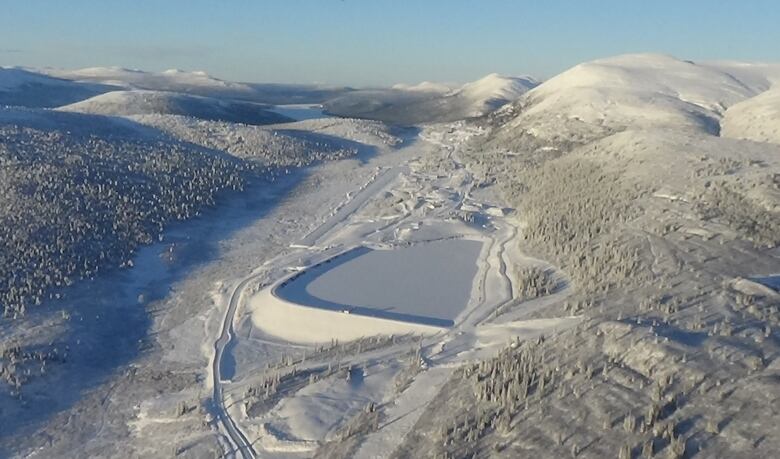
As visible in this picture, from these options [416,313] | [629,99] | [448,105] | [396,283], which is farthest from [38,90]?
[416,313]

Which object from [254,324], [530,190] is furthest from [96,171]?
[530,190]

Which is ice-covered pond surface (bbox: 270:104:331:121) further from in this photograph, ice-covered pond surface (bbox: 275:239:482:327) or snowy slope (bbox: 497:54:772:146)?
ice-covered pond surface (bbox: 275:239:482:327)

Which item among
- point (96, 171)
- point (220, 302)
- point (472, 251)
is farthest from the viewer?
point (96, 171)

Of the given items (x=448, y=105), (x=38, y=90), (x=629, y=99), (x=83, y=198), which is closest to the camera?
(x=83, y=198)

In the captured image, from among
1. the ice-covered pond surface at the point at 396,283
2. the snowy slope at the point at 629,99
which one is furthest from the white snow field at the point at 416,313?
the snowy slope at the point at 629,99

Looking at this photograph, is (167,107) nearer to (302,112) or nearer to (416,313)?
(302,112)

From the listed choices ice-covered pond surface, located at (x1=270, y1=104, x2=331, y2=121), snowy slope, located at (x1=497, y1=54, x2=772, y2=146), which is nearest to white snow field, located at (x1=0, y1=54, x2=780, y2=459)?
snowy slope, located at (x1=497, y1=54, x2=772, y2=146)

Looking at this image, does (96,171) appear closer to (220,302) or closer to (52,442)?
(220,302)
